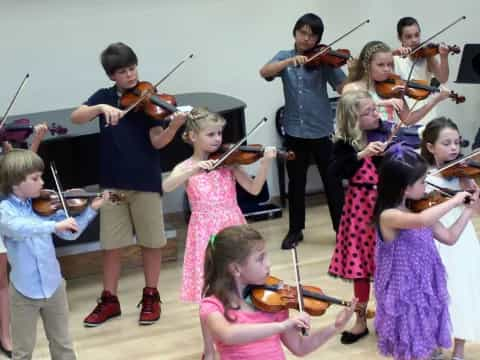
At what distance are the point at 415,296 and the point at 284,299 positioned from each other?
0.94 metres

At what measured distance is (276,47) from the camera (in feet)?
21.3

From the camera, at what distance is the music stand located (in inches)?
245

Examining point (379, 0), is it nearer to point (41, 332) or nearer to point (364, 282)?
point (364, 282)

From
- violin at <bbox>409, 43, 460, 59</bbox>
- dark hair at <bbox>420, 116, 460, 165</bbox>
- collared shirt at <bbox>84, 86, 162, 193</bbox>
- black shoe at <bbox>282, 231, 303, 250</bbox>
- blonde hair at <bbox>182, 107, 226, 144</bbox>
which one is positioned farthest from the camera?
black shoe at <bbox>282, 231, 303, 250</bbox>

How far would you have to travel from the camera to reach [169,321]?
4.48 meters

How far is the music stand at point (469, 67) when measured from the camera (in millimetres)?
6223

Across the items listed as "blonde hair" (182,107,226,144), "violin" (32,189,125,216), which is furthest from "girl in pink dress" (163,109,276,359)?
"violin" (32,189,125,216)

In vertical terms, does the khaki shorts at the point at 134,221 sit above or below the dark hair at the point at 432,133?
below

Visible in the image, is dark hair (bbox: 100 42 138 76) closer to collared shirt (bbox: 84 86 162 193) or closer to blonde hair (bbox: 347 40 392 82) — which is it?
collared shirt (bbox: 84 86 162 193)

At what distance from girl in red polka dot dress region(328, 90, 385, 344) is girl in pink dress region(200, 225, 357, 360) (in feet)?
4.40

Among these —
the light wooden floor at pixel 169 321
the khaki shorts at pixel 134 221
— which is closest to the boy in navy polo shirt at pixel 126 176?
the khaki shorts at pixel 134 221

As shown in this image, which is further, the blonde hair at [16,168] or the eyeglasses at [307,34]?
the eyeglasses at [307,34]

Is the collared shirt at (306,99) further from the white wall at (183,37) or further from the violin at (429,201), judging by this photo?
the violin at (429,201)

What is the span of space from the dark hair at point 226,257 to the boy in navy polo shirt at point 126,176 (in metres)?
1.61
